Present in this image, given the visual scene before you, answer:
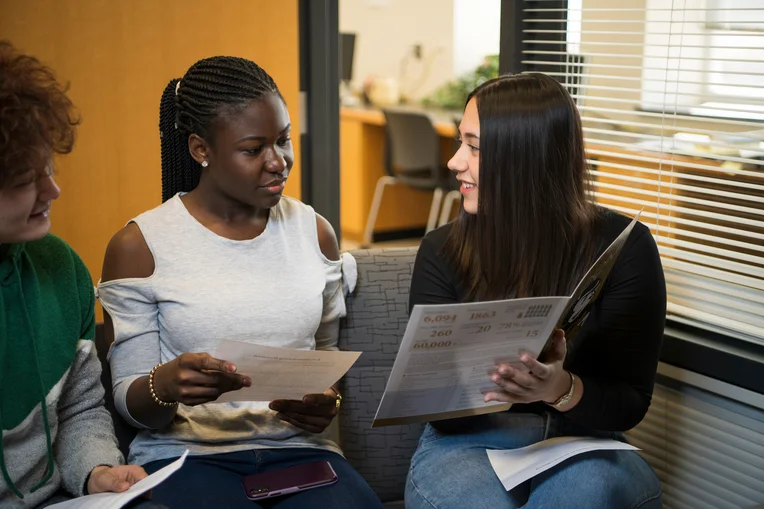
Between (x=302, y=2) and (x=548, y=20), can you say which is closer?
(x=548, y=20)

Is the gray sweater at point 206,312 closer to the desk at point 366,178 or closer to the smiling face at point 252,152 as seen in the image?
the smiling face at point 252,152

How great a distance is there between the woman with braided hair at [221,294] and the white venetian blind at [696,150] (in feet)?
2.04

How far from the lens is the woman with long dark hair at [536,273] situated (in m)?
1.49

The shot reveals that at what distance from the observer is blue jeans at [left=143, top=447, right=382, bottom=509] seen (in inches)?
54.6

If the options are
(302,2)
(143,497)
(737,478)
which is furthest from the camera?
(302,2)

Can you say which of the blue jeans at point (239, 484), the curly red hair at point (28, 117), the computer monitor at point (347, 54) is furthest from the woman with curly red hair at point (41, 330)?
the computer monitor at point (347, 54)

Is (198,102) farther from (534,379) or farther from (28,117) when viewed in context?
(534,379)

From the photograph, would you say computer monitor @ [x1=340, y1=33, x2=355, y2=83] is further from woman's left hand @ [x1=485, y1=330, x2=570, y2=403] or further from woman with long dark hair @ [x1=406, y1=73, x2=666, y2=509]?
woman's left hand @ [x1=485, y1=330, x2=570, y2=403]

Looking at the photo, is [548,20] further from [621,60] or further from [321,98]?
[321,98]

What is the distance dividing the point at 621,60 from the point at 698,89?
0.43 m

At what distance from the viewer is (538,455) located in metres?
1.43

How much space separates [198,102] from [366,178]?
414 centimetres

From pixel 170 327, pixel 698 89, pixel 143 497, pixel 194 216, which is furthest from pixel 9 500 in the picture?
pixel 698 89

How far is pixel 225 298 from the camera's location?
60.4 inches
